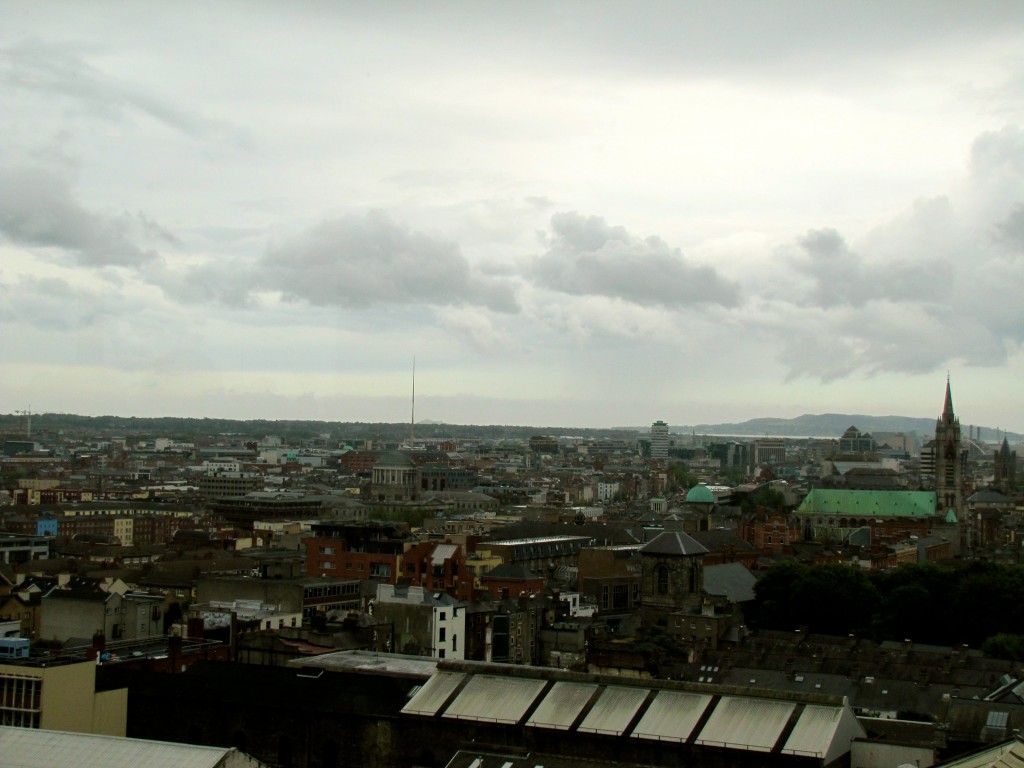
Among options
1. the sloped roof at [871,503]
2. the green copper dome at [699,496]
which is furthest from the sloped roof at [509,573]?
the sloped roof at [871,503]

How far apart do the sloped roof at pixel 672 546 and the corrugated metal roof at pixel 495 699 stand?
44.7m

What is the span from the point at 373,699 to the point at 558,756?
28.4ft

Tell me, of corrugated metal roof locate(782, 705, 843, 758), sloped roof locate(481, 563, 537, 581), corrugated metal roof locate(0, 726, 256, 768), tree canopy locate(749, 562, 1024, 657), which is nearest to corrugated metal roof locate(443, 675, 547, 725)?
corrugated metal roof locate(0, 726, 256, 768)

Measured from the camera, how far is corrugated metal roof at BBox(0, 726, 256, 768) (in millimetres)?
36812

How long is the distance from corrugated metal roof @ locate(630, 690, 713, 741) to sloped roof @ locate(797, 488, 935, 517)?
141 meters

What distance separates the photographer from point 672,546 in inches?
3487

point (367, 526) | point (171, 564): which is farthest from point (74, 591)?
point (367, 526)

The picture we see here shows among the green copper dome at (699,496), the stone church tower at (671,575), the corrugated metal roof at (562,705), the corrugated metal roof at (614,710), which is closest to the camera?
the corrugated metal roof at (614,710)

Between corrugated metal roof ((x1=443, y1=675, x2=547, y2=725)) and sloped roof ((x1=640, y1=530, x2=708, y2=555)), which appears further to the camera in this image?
sloped roof ((x1=640, y1=530, x2=708, y2=555))

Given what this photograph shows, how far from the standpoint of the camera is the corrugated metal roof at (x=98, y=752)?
121ft

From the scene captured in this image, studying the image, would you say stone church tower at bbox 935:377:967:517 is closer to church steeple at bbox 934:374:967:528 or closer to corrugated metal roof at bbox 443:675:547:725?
church steeple at bbox 934:374:967:528

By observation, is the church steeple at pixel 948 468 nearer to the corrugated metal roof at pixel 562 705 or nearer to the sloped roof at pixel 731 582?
the sloped roof at pixel 731 582

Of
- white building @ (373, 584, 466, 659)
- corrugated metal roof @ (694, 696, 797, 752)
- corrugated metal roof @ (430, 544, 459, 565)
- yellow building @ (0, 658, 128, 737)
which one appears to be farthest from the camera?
corrugated metal roof @ (430, 544, 459, 565)

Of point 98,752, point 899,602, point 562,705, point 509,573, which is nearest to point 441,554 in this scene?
point 509,573
